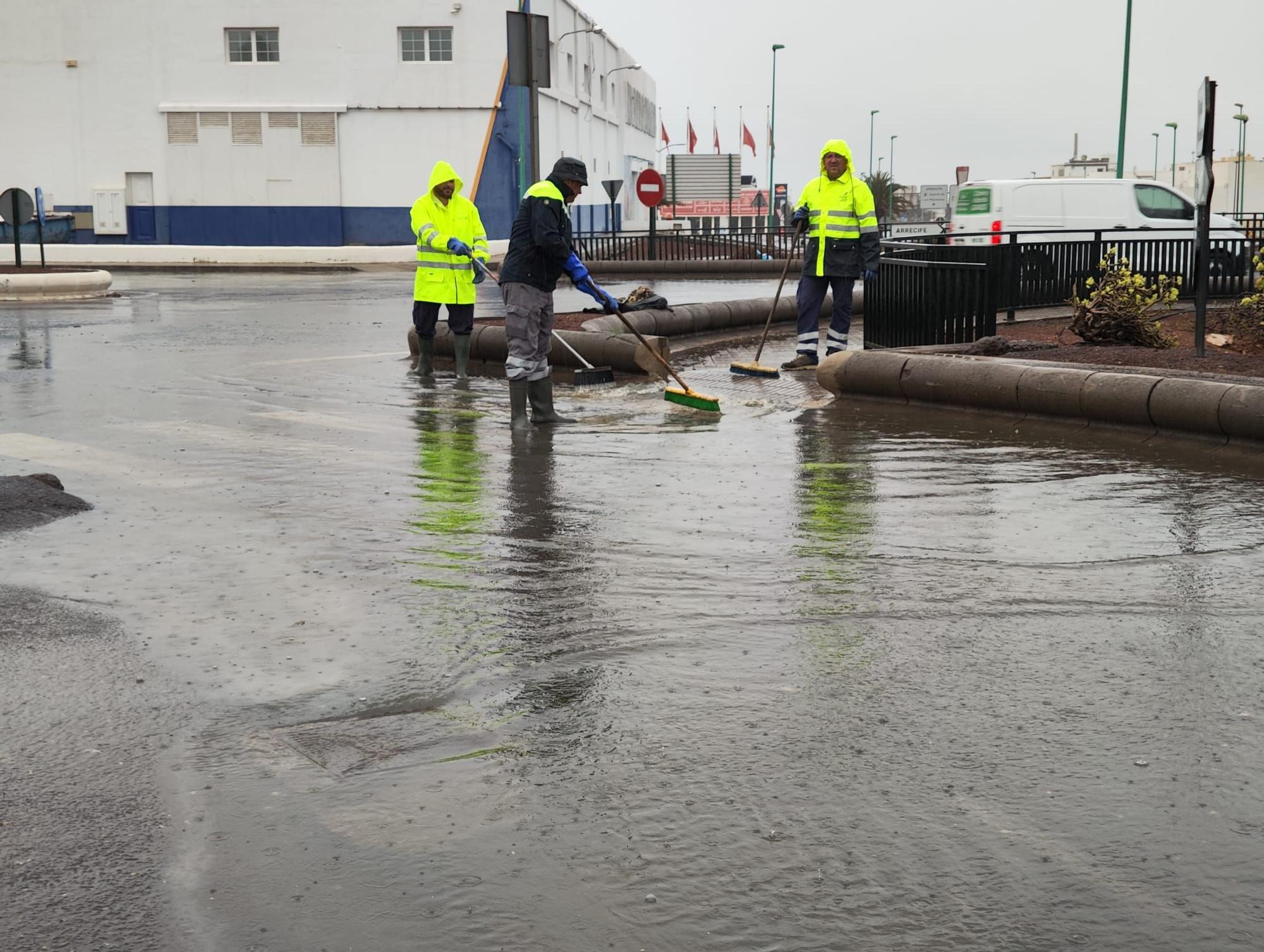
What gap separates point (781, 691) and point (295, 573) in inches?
93.3

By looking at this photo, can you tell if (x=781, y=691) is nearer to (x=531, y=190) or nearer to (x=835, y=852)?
(x=835, y=852)

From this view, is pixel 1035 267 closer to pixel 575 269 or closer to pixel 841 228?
pixel 841 228

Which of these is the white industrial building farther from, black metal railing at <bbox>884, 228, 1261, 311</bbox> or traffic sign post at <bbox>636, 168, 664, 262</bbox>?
black metal railing at <bbox>884, 228, 1261, 311</bbox>

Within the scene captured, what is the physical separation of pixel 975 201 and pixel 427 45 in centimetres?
2685

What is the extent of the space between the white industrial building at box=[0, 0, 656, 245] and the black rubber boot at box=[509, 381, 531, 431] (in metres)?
39.9

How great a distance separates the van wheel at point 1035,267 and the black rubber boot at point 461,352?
743 cm

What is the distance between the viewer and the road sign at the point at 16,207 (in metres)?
26.9

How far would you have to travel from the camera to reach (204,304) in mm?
25047

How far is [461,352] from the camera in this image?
44.7 feet

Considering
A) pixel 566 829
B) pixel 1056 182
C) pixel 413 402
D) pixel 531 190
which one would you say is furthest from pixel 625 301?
pixel 1056 182

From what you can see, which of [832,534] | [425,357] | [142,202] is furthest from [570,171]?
[142,202]

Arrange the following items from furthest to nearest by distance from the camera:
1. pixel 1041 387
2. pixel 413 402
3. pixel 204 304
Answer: pixel 204 304 → pixel 413 402 → pixel 1041 387

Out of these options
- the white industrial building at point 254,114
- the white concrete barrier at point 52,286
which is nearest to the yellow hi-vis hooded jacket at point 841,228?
the white concrete barrier at point 52,286

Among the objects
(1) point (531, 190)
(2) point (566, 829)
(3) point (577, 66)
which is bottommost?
(2) point (566, 829)
